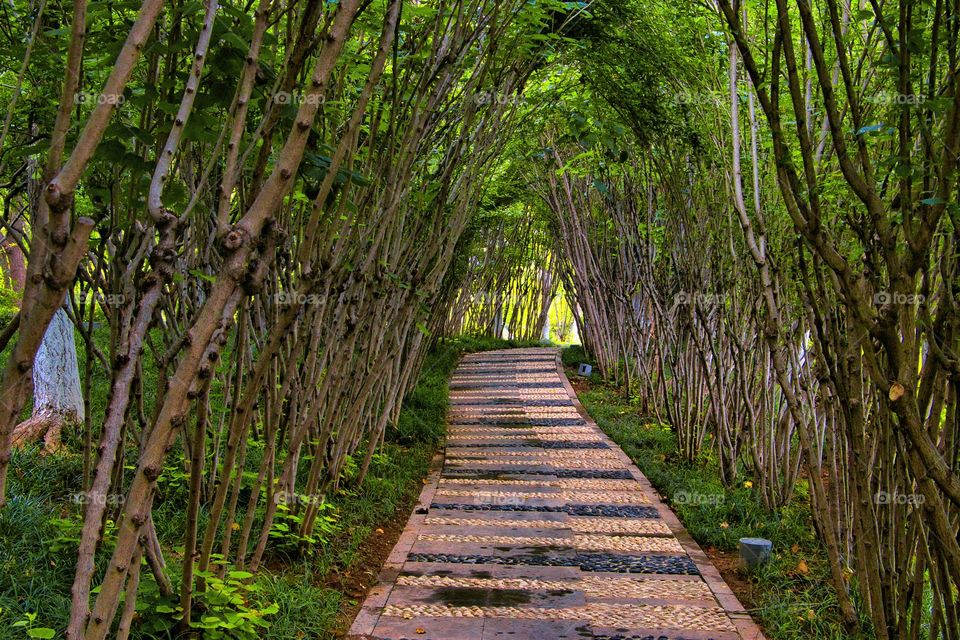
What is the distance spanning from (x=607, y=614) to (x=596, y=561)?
30.8 inches

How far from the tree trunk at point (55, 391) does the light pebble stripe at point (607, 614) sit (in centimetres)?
312

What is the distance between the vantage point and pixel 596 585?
4.11m

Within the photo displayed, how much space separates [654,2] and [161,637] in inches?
190

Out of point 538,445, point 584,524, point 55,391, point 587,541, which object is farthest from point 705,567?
point 55,391

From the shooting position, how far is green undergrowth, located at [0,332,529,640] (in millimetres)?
2975

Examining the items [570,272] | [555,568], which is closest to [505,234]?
[570,272]

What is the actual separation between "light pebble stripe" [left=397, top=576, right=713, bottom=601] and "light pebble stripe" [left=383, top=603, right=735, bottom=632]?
0.17 meters

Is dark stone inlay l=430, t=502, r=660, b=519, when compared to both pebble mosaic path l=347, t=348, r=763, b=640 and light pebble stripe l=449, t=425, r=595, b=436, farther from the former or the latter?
light pebble stripe l=449, t=425, r=595, b=436

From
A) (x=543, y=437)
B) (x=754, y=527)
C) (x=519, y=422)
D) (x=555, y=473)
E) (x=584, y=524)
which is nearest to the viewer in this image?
(x=754, y=527)

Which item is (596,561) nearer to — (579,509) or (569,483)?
(579,509)

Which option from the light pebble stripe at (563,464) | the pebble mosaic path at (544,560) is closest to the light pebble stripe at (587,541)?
the pebble mosaic path at (544,560)

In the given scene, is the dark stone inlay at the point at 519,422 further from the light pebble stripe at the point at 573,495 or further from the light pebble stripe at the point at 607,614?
the light pebble stripe at the point at 607,614

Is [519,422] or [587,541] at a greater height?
[519,422]

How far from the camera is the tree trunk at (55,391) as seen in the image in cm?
543
